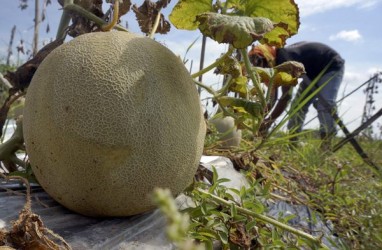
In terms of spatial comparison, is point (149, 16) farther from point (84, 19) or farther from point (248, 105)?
point (248, 105)

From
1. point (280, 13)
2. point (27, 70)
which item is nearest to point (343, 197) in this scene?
point (280, 13)

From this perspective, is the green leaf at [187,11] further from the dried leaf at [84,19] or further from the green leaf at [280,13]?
the dried leaf at [84,19]

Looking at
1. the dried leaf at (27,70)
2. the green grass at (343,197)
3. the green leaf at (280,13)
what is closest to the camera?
the green leaf at (280,13)

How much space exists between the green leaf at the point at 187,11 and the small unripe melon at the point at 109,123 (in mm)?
243

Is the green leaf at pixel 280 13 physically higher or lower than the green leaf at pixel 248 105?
higher

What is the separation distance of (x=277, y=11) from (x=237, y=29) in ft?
1.04

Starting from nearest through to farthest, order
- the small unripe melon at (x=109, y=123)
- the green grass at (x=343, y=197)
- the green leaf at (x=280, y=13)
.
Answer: the small unripe melon at (x=109, y=123) < the green leaf at (x=280, y=13) < the green grass at (x=343, y=197)

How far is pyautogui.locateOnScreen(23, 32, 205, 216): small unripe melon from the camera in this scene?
2.77 ft

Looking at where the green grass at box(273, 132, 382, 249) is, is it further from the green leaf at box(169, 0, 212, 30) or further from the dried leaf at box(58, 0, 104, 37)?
the dried leaf at box(58, 0, 104, 37)

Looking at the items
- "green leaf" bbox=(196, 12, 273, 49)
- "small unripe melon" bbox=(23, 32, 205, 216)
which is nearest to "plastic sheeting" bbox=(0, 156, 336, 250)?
"small unripe melon" bbox=(23, 32, 205, 216)

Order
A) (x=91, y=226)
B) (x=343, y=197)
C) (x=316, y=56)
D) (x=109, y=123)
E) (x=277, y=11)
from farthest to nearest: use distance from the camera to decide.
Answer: (x=316, y=56)
(x=343, y=197)
(x=277, y=11)
(x=91, y=226)
(x=109, y=123)

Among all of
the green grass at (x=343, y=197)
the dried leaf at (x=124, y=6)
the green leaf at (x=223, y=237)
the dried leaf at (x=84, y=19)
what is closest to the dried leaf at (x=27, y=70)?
the dried leaf at (x=84, y=19)

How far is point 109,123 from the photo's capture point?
2.74ft

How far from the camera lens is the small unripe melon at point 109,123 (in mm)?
843
